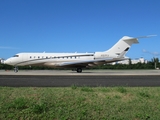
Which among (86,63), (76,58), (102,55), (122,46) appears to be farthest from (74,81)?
(122,46)

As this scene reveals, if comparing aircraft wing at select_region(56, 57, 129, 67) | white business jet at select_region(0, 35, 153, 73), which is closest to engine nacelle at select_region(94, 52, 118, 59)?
white business jet at select_region(0, 35, 153, 73)

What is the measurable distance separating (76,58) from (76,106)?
2942 centimetres

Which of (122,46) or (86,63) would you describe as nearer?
(86,63)

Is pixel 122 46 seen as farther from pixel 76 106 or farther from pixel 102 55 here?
pixel 76 106

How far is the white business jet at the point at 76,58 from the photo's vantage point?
1341 inches

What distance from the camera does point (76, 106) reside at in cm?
619

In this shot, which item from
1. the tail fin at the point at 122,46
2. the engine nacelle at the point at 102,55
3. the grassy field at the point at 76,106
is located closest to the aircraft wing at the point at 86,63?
the engine nacelle at the point at 102,55

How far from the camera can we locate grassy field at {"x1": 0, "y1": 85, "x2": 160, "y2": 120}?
571 centimetres

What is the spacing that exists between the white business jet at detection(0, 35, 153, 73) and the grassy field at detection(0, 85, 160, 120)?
2632 cm

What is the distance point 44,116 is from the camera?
5664mm

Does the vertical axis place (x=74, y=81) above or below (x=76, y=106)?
above

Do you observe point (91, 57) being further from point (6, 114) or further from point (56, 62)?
point (6, 114)

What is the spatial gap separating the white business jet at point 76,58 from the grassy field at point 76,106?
26.3 metres

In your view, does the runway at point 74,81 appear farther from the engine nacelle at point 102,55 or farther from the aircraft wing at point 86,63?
the engine nacelle at point 102,55
